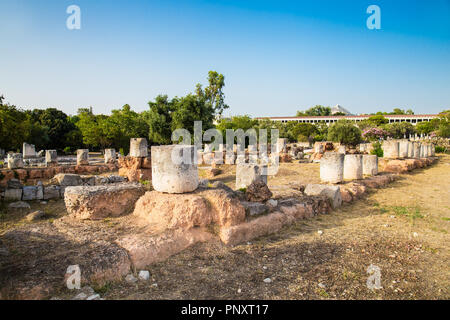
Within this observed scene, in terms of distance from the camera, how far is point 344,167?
407 inches

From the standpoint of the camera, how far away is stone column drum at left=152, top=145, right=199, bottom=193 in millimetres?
4949

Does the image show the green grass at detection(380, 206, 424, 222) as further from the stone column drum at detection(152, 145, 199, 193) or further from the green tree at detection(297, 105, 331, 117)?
the green tree at detection(297, 105, 331, 117)

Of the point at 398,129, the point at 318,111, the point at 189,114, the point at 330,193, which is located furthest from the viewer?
the point at 318,111

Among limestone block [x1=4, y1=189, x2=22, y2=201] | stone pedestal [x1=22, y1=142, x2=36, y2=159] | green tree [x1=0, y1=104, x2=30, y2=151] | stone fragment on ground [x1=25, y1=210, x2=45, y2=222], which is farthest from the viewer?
stone pedestal [x1=22, y1=142, x2=36, y2=159]

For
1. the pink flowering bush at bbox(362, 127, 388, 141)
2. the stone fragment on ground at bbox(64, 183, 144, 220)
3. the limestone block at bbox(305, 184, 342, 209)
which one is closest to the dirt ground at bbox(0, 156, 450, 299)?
the limestone block at bbox(305, 184, 342, 209)

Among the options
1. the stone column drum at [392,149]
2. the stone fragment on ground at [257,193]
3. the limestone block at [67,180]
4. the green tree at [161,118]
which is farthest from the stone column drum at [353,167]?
the green tree at [161,118]

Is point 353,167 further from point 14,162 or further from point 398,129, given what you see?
point 398,129

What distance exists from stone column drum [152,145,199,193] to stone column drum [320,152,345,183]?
19.3 ft

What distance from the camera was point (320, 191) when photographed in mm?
7672

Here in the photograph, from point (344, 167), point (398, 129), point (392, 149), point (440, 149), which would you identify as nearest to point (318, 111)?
point (398, 129)

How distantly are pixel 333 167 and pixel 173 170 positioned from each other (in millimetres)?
6414
